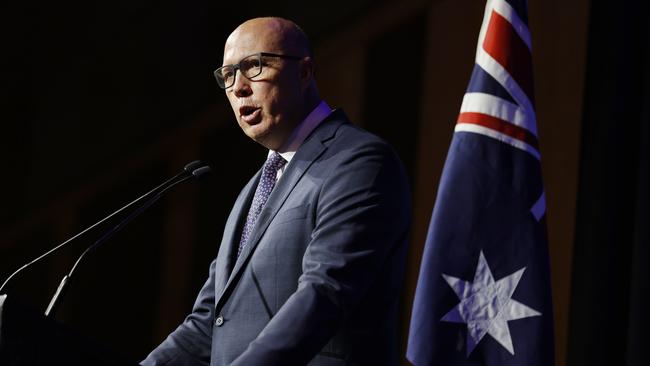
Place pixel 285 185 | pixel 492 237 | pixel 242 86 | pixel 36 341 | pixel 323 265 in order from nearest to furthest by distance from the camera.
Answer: pixel 36 341
pixel 323 265
pixel 285 185
pixel 242 86
pixel 492 237

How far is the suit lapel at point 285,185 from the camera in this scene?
195 centimetres

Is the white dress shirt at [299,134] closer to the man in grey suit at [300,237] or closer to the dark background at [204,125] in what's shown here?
the man in grey suit at [300,237]

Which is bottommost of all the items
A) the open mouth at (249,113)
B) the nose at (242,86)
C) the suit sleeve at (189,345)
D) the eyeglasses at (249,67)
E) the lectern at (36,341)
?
the suit sleeve at (189,345)

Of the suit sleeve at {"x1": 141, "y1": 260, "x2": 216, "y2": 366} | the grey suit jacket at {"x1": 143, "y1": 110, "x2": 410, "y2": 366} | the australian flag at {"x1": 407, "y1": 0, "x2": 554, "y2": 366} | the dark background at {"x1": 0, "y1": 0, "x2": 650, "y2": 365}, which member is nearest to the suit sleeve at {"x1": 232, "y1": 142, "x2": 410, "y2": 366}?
the grey suit jacket at {"x1": 143, "y1": 110, "x2": 410, "y2": 366}

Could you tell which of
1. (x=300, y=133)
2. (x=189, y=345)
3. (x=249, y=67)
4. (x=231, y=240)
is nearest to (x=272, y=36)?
(x=249, y=67)

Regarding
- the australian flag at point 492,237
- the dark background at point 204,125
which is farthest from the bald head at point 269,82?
the dark background at point 204,125

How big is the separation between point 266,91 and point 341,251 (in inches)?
19.4

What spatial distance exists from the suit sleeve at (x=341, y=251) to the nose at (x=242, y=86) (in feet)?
1.05

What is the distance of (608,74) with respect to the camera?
2.78m

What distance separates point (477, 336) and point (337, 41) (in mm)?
1857

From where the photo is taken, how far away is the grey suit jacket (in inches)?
68.0

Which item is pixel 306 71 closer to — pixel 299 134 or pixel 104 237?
pixel 299 134

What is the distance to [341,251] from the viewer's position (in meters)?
1.79

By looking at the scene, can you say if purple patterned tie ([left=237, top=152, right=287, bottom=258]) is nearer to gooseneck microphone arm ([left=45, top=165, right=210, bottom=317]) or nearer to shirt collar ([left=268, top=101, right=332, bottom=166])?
shirt collar ([left=268, top=101, right=332, bottom=166])
